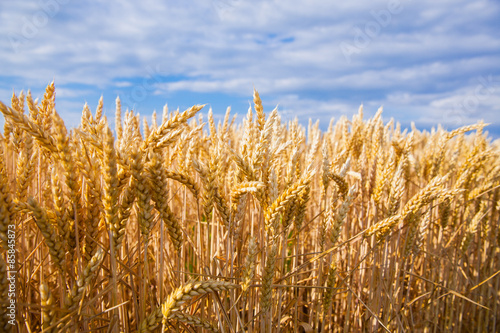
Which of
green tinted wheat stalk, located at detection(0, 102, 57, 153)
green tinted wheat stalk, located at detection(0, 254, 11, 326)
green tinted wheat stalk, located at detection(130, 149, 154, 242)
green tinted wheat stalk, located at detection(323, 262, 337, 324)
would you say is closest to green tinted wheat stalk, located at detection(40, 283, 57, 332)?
green tinted wheat stalk, located at detection(0, 254, 11, 326)

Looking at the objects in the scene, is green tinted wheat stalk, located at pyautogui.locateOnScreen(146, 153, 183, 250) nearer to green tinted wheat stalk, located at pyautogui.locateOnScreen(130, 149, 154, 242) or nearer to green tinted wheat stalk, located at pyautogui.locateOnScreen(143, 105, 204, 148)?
green tinted wheat stalk, located at pyautogui.locateOnScreen(130, 149, 154, 242)

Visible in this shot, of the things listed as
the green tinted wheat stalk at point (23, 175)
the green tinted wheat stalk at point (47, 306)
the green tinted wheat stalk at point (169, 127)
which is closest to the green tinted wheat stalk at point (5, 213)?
the green tinted wheat stalk at point (47, 306)

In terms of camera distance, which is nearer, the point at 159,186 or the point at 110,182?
the point at 110,182

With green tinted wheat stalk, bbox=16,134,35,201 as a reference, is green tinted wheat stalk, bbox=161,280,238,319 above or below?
below

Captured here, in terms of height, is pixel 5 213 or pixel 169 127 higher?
pixel 169 127

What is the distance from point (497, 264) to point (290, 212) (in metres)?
2.94

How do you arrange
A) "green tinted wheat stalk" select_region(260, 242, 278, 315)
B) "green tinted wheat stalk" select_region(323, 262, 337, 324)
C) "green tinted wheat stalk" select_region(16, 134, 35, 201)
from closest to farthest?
"green tinted wheat stalk" select_region(260, 242, 278, 315)
"green tinted wheat stalk" select_region(16, 134, 35, 201)
"green tinted wheat stalk" select_region(323, 262, 337, 324)

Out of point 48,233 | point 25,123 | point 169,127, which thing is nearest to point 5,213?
point 48,233

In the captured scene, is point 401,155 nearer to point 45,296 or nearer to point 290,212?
point 290,212

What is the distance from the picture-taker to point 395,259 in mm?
2145

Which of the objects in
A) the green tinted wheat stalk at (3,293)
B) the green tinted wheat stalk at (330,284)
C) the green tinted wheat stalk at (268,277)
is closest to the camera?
the green tinted wheat stalk at (3,293)

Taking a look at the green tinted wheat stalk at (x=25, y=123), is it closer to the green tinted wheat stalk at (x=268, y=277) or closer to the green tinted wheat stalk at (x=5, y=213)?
the green tinted wheat stalk at (x=5, y=213)

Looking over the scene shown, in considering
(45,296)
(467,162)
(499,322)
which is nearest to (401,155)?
(467,162)

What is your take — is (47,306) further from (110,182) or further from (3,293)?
(110,182)
